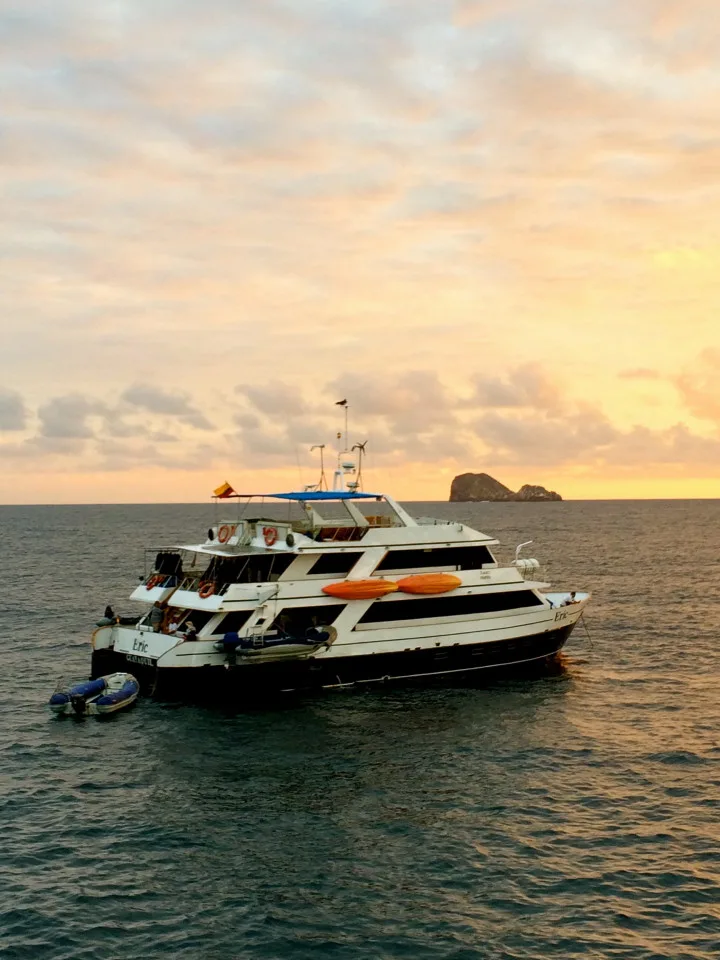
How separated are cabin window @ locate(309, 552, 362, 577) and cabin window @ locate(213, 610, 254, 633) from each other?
121 inches

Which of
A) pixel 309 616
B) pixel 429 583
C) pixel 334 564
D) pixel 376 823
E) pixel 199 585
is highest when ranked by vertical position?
pixel 334 564

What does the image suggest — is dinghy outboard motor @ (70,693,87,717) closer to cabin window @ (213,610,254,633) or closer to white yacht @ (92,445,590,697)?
white yacht @ (92,445,590,697)

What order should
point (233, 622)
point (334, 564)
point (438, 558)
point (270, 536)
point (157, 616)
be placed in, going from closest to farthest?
1. point (233, 622)
2. point (157, 616)
3. point (334, 564)
4. point (270, 536)
5. point (438, 558)

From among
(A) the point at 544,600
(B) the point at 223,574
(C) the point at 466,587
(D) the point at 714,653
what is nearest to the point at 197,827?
(B) the point at 223,574

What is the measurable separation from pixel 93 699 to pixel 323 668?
7941 millimetres

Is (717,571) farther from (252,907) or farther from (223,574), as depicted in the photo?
(252,907)

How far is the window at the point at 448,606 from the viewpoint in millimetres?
32562

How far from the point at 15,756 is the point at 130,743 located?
319 centimetres

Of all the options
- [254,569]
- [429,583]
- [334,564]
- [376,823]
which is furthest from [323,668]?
[376,823]

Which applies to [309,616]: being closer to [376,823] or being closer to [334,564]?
[334,564]

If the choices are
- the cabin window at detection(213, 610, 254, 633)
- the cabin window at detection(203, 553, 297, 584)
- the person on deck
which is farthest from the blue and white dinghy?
the cabin window at detection(203, 553, 297, 584)

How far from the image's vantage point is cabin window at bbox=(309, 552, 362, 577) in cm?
3225

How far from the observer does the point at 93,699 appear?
28938 millimetres

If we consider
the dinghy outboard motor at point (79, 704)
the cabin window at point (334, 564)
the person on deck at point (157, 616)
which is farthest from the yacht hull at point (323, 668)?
the cabin window at point (334, 564)
